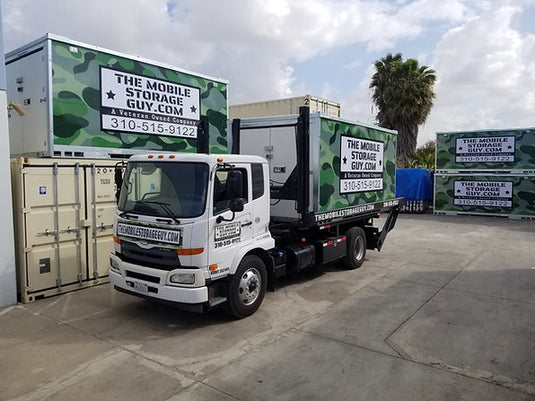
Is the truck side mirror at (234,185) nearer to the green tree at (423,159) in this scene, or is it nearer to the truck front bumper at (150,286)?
the truck front bumper at (150,286)

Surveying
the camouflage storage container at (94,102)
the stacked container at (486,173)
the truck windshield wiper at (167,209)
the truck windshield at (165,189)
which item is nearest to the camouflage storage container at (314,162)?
the camouflage storage container at (94,102)

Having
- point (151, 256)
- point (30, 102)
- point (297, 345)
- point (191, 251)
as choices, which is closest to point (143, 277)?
point (151, 256)

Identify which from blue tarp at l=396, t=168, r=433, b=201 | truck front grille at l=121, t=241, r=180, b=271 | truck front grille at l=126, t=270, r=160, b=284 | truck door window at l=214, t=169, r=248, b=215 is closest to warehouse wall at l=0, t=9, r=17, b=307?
truck front grille at l=121, t=241, r=180, b=271

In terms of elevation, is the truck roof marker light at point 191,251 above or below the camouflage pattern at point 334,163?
below

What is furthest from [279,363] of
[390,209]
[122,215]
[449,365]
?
[390,209]

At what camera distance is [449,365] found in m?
4.84

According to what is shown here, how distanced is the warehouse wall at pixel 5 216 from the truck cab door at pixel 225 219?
11.4 feet

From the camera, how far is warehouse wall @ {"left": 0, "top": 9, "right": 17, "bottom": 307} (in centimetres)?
659

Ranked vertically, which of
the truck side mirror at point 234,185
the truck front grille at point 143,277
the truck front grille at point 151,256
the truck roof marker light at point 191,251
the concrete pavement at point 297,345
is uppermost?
the truck side mirror at point 234,185

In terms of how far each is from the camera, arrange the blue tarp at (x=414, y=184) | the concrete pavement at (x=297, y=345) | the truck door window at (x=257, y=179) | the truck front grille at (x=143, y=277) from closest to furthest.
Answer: the concrete pavement at (x=297, y=345) < the truck front grille at (x=143, y=277) < the truck door window at (x=257, y=179) < the blue tarp at (x=414, y=184)

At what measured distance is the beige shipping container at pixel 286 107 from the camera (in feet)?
43.0

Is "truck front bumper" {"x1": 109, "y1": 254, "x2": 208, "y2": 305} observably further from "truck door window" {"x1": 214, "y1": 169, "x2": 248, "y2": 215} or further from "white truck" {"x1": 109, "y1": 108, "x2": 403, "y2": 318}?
"truck door window" {"x1": 214, "y1": 169, "x2": 248, "y2": 215}

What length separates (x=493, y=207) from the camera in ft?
64.5

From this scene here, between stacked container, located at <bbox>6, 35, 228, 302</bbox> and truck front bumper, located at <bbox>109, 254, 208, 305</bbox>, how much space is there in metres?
1.73
